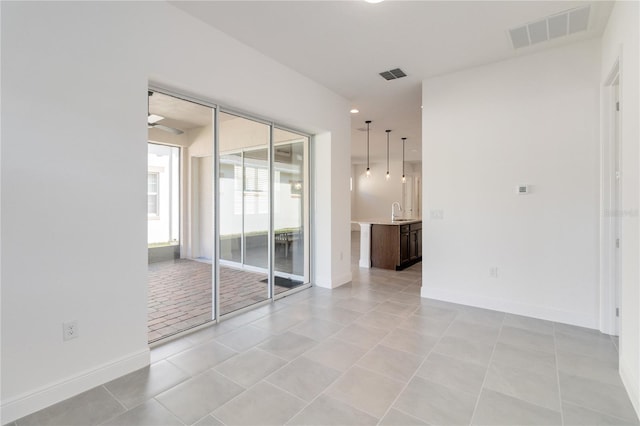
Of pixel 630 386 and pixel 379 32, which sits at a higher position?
pixel 379 32

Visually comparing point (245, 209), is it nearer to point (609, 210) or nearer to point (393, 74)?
point (393, 74)

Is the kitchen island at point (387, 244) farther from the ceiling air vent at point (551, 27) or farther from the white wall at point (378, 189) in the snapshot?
the white wall at point (378, 189)

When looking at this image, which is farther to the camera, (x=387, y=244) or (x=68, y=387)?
(x=387, y=244)

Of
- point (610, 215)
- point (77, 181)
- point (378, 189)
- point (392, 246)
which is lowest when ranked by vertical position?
point (392, 246)

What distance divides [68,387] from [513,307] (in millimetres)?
4243

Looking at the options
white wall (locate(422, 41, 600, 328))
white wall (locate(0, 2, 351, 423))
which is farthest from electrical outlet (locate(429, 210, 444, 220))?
white wall (locate(0, 2, 351, 423))

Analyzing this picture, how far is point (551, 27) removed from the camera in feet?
9.77

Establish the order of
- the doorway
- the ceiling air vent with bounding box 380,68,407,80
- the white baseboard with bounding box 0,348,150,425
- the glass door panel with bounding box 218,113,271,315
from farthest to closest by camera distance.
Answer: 1. the glass door panel with bounding box 218,113,271,315
2. the ceiling air vent with bounding box 380,68,407,80
3. the doorway
4. the white baseboard with bounding box 0,348,150,425

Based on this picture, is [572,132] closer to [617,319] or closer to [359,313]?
[617,319]

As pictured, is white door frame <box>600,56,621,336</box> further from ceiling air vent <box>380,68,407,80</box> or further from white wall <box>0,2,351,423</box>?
white wall <box>0,2,351,423</box>

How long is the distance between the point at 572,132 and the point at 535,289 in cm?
175

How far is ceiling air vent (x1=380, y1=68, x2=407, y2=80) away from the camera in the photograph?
3.94 meters

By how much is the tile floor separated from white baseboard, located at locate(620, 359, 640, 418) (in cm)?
5

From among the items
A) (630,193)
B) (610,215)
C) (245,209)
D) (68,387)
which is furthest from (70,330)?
(610,215)
